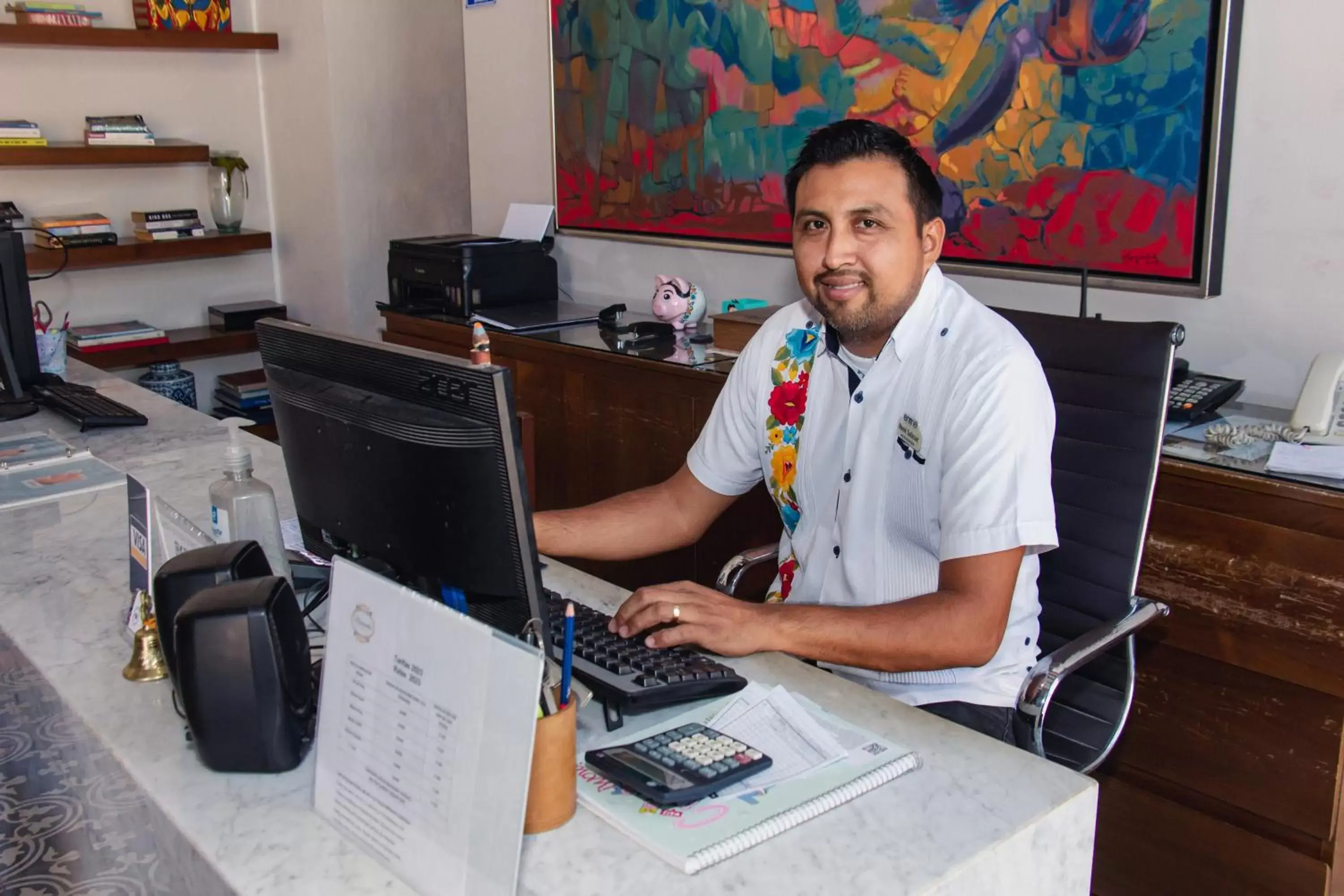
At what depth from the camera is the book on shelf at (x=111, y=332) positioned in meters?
4.36

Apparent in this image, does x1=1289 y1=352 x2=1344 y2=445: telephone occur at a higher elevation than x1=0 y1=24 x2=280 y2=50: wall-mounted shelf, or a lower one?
lower

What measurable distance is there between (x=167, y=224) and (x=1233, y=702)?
3.99 metres

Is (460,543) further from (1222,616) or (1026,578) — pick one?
(1222,616)

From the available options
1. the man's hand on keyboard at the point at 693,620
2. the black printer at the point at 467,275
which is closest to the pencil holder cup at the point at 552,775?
the man's hand on keyboard at the point at 693,620

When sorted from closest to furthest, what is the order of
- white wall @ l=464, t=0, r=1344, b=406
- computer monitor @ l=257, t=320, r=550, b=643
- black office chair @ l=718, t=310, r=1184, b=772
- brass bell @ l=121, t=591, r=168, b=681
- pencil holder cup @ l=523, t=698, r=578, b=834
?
pencil holder cup @ l=523, t=698, r=578, b=834 → computer monitor @ l=257, t=320, r=550, b=643 → brass bell @ l=121, t=591, r=168, b=681 → black office chair @ l=718, t=310, r=1184, b=772 → white wall @ l=464, t=0, r=1344, b=406

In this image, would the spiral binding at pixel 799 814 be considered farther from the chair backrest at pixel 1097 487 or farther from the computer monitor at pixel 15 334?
the computer monitor at pixel 15 334

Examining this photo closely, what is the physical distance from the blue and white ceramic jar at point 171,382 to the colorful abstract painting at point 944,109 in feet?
6.29

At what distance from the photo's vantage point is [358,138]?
4.51 meters

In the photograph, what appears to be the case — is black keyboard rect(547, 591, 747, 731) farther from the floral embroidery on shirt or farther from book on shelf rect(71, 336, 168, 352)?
book on shelf rect(71, 336, 168, 352)

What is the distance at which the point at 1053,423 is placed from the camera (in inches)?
62.7

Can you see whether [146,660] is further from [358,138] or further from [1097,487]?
[358,138]

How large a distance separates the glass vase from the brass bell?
368cm

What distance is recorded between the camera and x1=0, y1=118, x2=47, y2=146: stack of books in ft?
13.3

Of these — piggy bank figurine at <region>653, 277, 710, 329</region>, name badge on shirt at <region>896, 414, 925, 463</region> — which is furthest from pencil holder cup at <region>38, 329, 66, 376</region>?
name badge on shirt at <region>896, 414, 925, 463</region>
